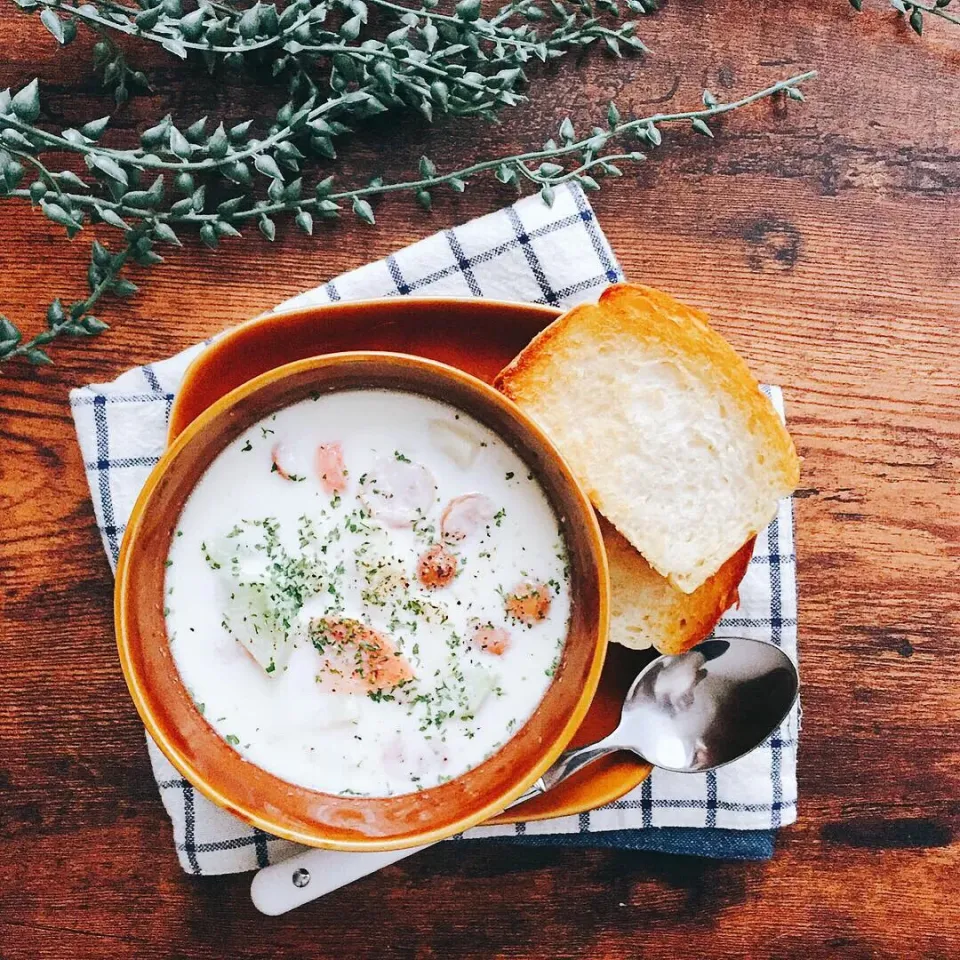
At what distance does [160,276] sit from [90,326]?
0.16m

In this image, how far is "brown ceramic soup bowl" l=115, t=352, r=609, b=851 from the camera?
145 centimetres

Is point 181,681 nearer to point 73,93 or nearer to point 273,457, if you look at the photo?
point 273,457

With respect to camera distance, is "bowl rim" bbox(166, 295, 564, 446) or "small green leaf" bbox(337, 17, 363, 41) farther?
"small green leaf" bbox(337, 17, 363, 41)

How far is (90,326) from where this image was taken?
5.71 feet

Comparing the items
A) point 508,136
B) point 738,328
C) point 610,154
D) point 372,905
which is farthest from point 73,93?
point 372,905

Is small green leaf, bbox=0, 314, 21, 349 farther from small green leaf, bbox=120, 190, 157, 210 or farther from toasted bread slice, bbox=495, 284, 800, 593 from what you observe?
toasted bread slice, bbox=495, 284, 800, 593

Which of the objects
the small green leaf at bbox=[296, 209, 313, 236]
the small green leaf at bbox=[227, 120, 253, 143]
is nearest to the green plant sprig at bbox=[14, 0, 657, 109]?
the small green leaf at bbox=[227, 120, 253, 143]

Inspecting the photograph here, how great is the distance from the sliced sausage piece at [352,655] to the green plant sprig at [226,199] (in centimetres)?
69

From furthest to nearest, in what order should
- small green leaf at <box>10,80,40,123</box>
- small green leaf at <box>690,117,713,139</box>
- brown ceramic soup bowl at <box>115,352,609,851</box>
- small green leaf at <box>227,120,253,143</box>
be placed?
small green leaf at <box>690,117,713,139</box>, small green leaf at <box>227,120,253,143</box>, small green leaf at <box>10,80,40,123</box>, brown ceramic soup bowl at <box>115,352,609,851</box>

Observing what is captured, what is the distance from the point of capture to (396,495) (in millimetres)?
1529

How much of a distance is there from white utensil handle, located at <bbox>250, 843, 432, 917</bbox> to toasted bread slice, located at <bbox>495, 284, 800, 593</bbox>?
715 millimetres

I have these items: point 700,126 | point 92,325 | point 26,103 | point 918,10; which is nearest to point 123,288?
point 92,325

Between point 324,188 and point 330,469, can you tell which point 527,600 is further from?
point 324,188

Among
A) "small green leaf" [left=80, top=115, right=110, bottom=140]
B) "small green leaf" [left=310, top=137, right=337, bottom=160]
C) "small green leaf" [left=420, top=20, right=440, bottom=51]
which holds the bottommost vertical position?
"small green leaf" [left=310, top=137, right=337, bottom=160]
